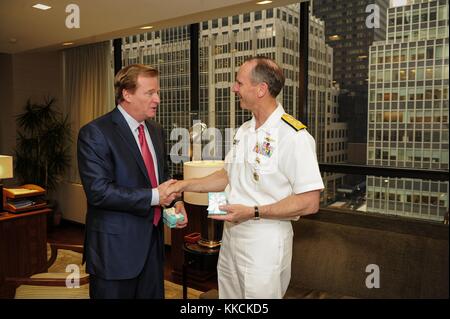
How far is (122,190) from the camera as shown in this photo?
1.51 m

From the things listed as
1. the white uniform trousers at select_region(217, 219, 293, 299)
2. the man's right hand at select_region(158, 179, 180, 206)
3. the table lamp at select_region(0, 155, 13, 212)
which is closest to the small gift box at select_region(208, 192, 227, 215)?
the white uniform trousers at select_region(217, 219, 293, 299)

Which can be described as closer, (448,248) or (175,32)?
(448,248)

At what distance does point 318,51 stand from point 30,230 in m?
2.99

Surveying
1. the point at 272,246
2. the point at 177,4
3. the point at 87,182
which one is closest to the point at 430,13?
the point at 177,4

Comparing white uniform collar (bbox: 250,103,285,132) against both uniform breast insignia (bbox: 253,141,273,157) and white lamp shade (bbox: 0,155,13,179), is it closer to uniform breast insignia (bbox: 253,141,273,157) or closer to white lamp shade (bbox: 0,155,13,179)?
uniform breast insignia (bbox: 253,141,273,157)

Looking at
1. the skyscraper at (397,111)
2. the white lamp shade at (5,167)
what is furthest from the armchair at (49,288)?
the skyscraper at (397,111)

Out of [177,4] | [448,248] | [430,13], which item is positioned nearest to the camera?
[448,248]

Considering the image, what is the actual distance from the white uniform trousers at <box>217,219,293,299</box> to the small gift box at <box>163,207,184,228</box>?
11.0 inches

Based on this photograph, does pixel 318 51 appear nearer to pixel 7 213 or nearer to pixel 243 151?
pixel 243 151

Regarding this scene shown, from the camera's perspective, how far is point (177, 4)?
123 inches

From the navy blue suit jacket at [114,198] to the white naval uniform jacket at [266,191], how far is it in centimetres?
37

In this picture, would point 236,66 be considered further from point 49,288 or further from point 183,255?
point 49,288

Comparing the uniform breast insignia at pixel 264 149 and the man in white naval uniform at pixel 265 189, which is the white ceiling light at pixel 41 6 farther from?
the uniform breast insignia at pixel 264 149

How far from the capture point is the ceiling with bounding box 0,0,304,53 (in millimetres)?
3127
